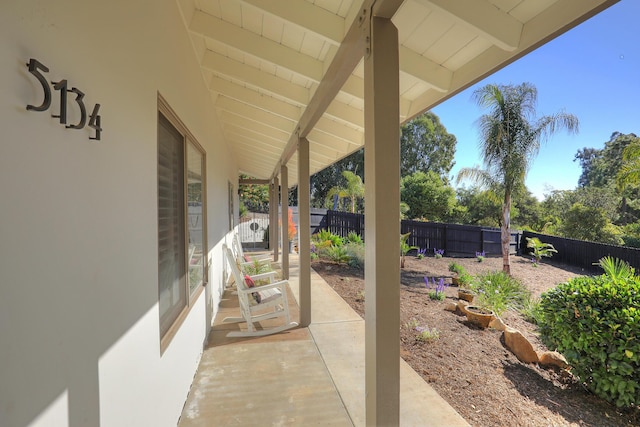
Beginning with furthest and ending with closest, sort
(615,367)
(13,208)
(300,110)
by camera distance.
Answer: (300,110) < (615,367) < (13,208)

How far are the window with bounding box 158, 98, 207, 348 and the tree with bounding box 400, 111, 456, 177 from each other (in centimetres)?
2368

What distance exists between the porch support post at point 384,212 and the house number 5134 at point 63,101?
1202mm

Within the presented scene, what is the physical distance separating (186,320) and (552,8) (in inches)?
121

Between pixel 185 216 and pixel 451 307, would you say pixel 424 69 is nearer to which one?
pixel 185 216

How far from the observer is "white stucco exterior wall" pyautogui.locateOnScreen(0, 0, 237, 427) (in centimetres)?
72

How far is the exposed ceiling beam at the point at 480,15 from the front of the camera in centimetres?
156

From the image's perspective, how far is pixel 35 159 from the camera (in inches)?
31.2

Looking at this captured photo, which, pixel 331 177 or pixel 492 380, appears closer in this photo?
pixel 492 380

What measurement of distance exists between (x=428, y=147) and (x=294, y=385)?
25.6 metres

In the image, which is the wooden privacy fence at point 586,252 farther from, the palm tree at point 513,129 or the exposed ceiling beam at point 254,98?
the exposed ceiling beam at point 254,98

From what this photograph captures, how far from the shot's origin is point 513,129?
8.87 metres

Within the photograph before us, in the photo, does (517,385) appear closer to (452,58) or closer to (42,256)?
(452,58)

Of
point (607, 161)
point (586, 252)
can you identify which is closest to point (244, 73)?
point (586, 252)

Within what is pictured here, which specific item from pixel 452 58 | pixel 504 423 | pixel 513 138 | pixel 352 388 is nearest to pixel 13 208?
pixel 452 58
